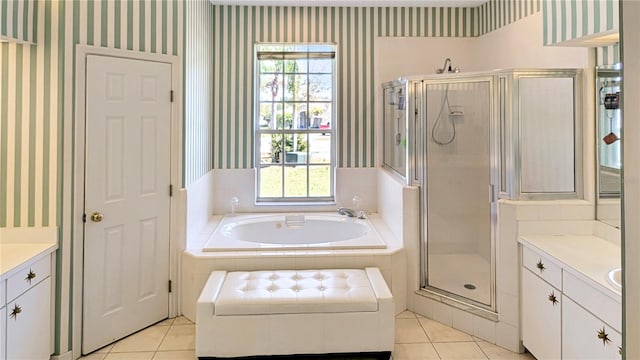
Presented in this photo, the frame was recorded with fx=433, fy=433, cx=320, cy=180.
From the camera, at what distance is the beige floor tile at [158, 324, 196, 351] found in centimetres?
274

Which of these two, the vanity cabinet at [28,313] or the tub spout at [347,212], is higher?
the tub spout at [347,212]

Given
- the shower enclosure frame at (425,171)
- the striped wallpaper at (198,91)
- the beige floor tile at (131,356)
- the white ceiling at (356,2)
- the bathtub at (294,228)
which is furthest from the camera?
the white ceiling at (356,2)

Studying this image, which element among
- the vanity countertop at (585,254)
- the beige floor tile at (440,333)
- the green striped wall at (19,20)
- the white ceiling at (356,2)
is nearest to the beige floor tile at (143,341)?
the beige floor tile at (440,333)

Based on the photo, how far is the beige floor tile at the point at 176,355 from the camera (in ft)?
8.57

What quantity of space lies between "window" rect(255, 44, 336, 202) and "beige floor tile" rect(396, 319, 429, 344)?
5.67 feet

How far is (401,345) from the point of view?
2783 mm

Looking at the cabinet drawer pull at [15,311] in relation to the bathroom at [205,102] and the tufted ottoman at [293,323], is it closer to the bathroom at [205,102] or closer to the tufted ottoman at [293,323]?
the bathroom at [205,102]

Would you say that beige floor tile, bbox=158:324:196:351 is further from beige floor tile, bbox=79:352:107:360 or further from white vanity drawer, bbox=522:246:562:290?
white vanity drawer, bbox=522:246:562:290

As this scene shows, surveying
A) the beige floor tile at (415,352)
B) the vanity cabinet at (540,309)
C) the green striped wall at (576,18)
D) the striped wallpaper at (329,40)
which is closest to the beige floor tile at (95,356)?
the beige floor tile at (415,352)

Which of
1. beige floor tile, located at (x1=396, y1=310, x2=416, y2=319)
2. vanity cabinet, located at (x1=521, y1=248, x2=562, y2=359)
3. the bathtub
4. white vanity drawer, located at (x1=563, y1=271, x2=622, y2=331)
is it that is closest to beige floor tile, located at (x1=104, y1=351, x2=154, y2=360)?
the bathtub

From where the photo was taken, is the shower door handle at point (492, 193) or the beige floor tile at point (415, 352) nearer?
the beige floor tile at point (415, 352)

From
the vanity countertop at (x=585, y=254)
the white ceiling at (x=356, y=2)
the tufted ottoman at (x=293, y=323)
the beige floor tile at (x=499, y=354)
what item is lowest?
the beige floor tile at (x=499, y=354)

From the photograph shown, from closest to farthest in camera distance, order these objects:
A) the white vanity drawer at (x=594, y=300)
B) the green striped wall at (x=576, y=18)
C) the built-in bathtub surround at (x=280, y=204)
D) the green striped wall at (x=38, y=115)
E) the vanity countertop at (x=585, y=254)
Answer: the white vanity drawer at (x=594, y=300) → the vanity countertop at (x=585, y=254) → the green striped wall at (x=576, y=18) → the green striped wall at (x=38, y=115) → the built-in bathtub surround at (x=280, y=204)

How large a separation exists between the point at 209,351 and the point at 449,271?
5.92 ft
